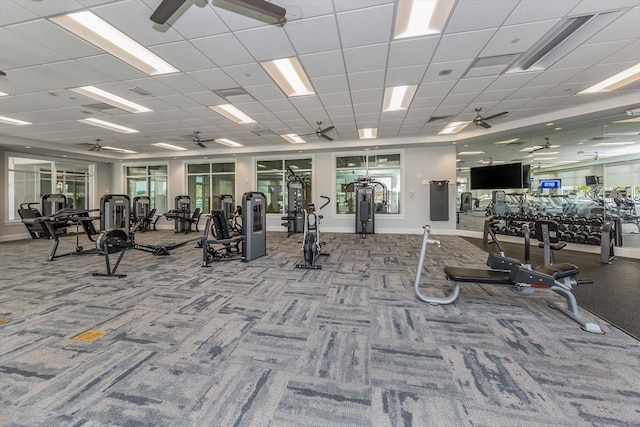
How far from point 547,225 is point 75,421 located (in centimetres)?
497

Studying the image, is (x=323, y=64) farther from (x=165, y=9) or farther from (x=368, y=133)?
(x=368, y=133)

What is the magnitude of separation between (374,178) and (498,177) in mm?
3723

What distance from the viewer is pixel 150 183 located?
36.7 ft

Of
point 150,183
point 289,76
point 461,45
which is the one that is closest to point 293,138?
point 289,76

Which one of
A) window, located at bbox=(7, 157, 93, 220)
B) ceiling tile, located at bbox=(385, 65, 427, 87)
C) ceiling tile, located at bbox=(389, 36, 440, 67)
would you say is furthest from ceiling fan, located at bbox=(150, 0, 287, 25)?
window, located at bbox=(7, 157, 93, 220)

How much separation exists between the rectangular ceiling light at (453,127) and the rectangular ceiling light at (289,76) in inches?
160

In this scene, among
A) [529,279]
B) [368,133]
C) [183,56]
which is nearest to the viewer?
[529,279]

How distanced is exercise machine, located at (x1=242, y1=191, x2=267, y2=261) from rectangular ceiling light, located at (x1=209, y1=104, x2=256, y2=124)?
6.69 ft

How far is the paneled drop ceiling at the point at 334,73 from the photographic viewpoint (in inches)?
107

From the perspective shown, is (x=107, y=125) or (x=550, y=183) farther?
(x=550, y=183)

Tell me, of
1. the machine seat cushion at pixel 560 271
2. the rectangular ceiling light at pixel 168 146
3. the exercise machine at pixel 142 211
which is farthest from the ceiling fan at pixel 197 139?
the machine seat cushion at pixel 560 271

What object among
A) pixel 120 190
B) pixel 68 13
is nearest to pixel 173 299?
pixel 68 13

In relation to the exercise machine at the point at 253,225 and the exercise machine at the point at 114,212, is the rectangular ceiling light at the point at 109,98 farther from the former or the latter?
the exercise machine at the point at 253,225

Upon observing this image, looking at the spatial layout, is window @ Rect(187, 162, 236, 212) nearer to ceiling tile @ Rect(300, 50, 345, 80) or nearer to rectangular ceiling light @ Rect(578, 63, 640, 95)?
ceiling tile @ Rect(300, 50, 345, 80)
